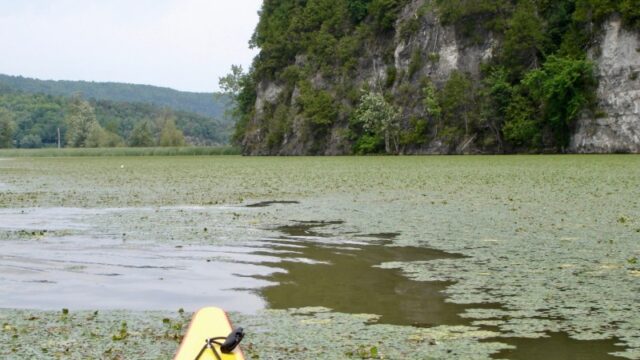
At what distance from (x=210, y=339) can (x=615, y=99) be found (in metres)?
53.4

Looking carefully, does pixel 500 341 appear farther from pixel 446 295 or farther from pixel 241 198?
pixel 241 198

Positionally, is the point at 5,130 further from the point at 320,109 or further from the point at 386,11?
the point at 386,11

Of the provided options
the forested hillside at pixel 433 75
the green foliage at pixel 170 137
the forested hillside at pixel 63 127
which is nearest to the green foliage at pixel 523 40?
the forested hillside at pixel 433 75

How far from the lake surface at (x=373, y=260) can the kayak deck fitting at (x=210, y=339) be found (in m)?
1.21

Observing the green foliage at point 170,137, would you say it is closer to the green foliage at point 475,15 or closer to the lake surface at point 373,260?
the green foliage at point 475,15

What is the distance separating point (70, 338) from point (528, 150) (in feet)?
181

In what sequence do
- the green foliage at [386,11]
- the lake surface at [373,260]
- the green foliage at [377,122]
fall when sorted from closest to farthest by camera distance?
the lake surface at [373,260] < the green foliage at [377,122] < the green foliage at [386,11]

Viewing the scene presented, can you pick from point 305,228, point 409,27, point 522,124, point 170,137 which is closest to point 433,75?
point 409,27

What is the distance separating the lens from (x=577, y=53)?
56844 mm

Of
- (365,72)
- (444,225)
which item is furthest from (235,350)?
(365,72)

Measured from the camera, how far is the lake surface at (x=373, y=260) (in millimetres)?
7160

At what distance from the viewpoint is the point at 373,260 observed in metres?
10.5

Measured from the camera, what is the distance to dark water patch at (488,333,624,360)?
5.77m

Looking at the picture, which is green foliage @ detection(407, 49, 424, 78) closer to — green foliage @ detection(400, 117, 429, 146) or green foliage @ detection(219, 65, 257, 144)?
green foliage @ detection(400, 117, 429, 146)
